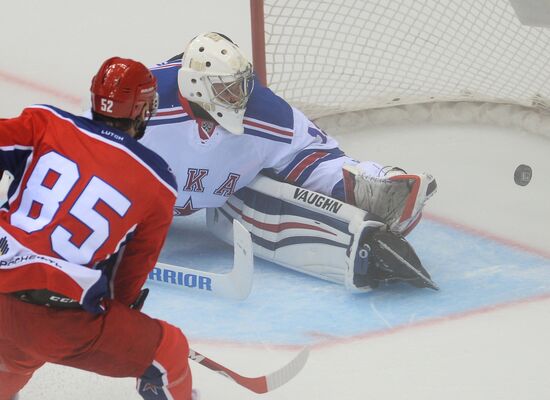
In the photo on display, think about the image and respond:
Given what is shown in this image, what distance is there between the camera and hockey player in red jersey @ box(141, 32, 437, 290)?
305 centimetres

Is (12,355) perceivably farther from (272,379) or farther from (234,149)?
(234,149)

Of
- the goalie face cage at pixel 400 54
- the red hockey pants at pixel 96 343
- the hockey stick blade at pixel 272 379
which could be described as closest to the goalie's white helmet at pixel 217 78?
the goalie face cage at pixel 400 54

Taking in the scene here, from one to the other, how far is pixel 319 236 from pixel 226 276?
0.33 m

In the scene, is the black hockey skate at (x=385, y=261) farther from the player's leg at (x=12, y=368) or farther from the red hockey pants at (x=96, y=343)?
the player's leg at (x=12, y=368)

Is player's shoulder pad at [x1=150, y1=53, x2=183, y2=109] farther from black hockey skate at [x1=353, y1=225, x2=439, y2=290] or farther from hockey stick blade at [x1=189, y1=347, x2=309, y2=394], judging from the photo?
hockey stick blade at [x1=189, y1=347, x2=309, y2=394]

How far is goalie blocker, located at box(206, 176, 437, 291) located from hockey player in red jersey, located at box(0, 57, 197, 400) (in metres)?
1.14

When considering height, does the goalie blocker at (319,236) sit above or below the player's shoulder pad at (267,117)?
below

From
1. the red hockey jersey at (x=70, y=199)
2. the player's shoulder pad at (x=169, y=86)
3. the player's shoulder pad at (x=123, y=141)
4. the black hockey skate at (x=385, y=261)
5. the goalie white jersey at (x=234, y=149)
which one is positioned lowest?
the black hockey skate at (x=385, y=261)

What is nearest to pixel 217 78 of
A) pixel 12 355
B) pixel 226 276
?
pixel 226 276

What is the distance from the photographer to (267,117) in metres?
3.23

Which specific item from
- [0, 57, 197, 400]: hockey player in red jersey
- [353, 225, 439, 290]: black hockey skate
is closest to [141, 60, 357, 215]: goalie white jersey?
[353, 225, 439, 290]: black hockey skate

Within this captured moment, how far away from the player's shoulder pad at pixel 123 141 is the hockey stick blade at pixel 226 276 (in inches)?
39.6

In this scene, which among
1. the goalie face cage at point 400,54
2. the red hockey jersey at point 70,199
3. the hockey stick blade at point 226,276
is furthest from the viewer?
the goalie face cage at point 400,54

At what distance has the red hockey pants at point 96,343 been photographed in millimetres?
1913
